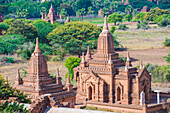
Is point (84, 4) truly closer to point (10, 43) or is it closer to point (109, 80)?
point (10, 43)

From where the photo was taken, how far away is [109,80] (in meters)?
32.2

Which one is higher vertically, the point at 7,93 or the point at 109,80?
the point at 7,93

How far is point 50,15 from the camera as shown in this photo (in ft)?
369

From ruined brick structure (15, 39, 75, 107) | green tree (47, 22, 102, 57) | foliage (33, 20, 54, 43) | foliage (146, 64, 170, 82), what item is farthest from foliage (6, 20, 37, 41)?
ruined brick structure (15, 39, 75, 107)

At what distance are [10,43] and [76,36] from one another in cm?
1172

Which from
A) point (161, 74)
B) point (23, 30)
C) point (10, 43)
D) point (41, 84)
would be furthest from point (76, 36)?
point (41, 84)

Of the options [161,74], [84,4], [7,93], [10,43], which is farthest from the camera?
[84,4]

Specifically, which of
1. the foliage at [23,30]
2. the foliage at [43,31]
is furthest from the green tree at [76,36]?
the foliage at [43,31]

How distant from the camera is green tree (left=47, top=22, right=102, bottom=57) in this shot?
2650 inches

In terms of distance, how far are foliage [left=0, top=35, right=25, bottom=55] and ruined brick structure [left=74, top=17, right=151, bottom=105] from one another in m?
37.6

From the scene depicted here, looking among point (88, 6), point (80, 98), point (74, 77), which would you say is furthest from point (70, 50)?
point (88, 6)

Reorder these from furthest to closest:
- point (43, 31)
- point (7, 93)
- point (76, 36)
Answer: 1. point (43, 31)
2. point (76, 36)
3. point (7, 93)

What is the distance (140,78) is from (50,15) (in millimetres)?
83635

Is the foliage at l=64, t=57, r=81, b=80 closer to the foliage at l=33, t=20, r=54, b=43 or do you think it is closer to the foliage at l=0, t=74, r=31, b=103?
the foliage at l=0, t=74, r=31, b=103
